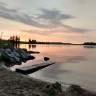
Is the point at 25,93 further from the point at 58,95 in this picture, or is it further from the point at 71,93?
the point at 71,93

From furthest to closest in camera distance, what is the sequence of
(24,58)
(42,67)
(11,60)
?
(24,58), (11,60), (42,67)

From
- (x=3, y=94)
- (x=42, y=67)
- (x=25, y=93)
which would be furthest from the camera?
(x=42, y=67)

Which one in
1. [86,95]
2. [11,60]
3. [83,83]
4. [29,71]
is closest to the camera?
[86,95]

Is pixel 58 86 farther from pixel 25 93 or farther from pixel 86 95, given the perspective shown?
pixel 25 93

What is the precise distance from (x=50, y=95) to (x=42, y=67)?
13.6 m

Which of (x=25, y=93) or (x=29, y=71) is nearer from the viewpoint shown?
(x=25, y=93)

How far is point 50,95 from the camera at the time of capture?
796cm

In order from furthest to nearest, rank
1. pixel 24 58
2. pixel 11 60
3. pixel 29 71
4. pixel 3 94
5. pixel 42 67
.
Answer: pixel 24 58 < pixel 11 60 < pixel 42 67 < pixel 29 71 < pixel 3 94

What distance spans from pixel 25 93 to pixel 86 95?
2.72m

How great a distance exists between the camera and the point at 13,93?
7410 mm

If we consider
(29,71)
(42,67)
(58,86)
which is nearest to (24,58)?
(42,67)

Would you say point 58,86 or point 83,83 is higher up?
point 58,86

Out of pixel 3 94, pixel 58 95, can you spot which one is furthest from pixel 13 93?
pixel 58 95

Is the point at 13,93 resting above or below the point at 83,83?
above
